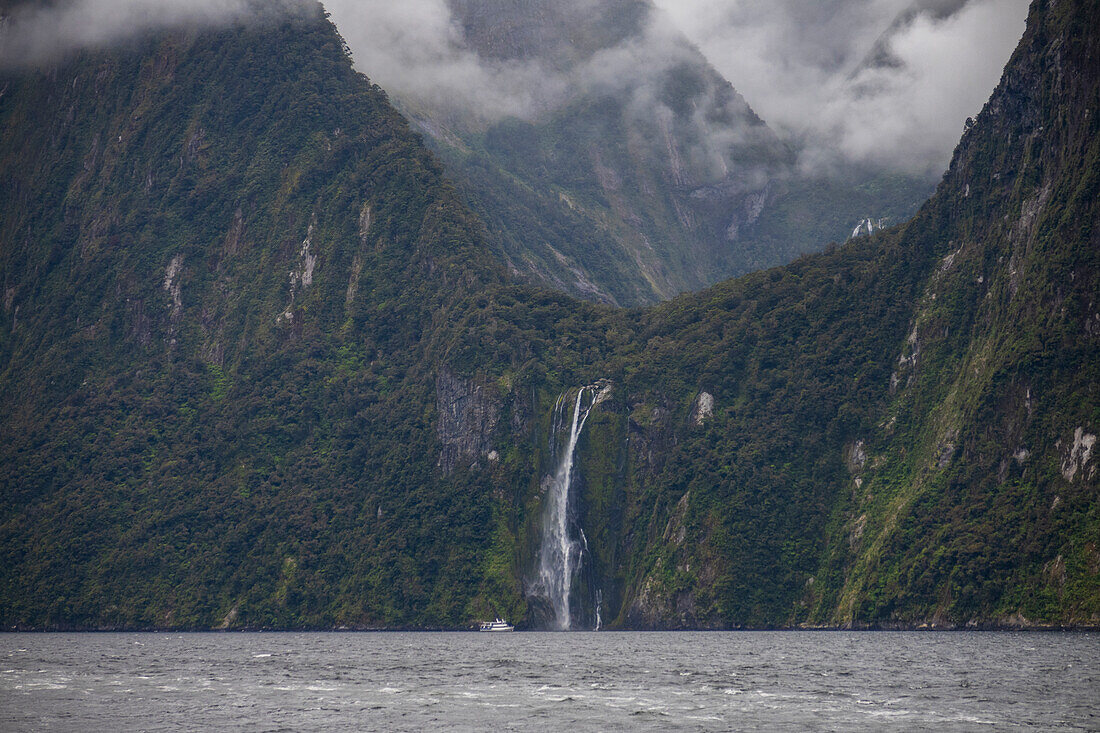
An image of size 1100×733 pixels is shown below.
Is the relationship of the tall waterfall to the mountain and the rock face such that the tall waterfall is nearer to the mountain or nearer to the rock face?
the mountain

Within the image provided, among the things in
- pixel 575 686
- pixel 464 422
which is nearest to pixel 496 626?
pixel 464 422

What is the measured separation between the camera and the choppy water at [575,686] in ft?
197

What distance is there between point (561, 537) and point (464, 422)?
22415 millimetres

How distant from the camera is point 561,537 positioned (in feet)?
578

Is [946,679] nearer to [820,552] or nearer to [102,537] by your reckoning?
[820,552]

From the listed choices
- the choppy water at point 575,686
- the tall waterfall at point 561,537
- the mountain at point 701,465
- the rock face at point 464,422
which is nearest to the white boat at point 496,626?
the mountain at point 701,465

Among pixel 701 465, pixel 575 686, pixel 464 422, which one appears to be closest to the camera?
pixel 575 686

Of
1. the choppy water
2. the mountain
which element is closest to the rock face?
the mountain

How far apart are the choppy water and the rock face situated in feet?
205

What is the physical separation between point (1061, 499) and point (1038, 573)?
774cm

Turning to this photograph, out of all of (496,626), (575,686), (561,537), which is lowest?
(575,686)

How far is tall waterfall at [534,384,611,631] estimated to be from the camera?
6781 inches

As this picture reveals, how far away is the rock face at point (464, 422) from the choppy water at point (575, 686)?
62385 mm

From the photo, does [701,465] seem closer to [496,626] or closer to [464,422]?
[496,626]
